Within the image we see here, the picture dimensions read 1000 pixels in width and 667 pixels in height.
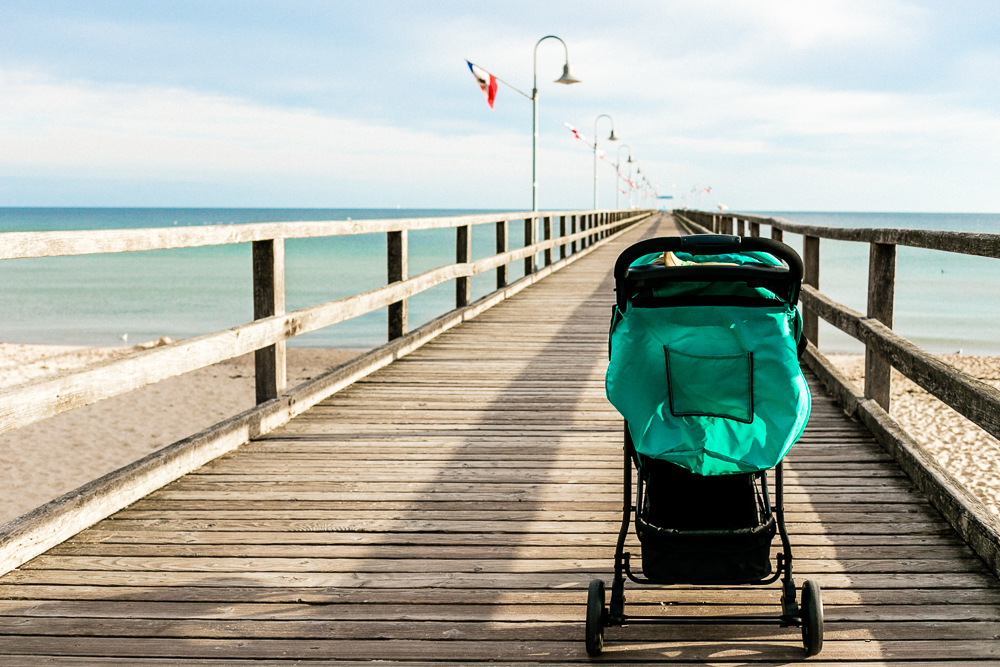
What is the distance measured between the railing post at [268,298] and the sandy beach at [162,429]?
5.64 meters

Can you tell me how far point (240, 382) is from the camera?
1556cm

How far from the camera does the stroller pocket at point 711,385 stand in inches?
76.4

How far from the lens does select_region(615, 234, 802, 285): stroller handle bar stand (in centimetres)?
196

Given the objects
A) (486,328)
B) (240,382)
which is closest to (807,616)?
(486,328)

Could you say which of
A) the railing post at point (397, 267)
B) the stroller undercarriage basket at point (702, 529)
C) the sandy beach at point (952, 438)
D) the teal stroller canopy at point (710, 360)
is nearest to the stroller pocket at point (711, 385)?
the teal stroller canopy at point (710, 360)

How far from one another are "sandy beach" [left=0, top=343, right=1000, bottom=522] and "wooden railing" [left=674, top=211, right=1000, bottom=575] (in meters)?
4.48

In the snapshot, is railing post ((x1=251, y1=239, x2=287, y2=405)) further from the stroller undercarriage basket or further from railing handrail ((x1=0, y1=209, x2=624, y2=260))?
the stroller undercarriage basket

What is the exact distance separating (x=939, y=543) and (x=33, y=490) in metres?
9.64

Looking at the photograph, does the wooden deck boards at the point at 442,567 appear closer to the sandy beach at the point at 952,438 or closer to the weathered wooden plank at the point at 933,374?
the weathered wooden plank at the point at 933,374

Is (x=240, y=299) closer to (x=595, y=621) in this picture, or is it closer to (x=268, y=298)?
(x=268, y=298)

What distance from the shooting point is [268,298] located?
13.7 ft

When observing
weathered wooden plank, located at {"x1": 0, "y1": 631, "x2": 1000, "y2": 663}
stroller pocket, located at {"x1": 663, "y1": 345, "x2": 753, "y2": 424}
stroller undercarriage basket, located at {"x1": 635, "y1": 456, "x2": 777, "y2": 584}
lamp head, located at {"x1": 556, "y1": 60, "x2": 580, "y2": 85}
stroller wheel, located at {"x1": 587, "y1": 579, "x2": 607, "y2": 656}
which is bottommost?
weathered wooden plank, located at {"x1": 0, "y1": 631, "x2": 1000, "y2": 663}

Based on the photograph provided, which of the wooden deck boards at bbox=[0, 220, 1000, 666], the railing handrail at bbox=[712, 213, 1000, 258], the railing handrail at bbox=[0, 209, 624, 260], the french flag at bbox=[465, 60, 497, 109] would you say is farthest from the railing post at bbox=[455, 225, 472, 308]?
the french flag at bbox=[465, 60, 497, 109]

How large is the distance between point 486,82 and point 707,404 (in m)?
14.8
